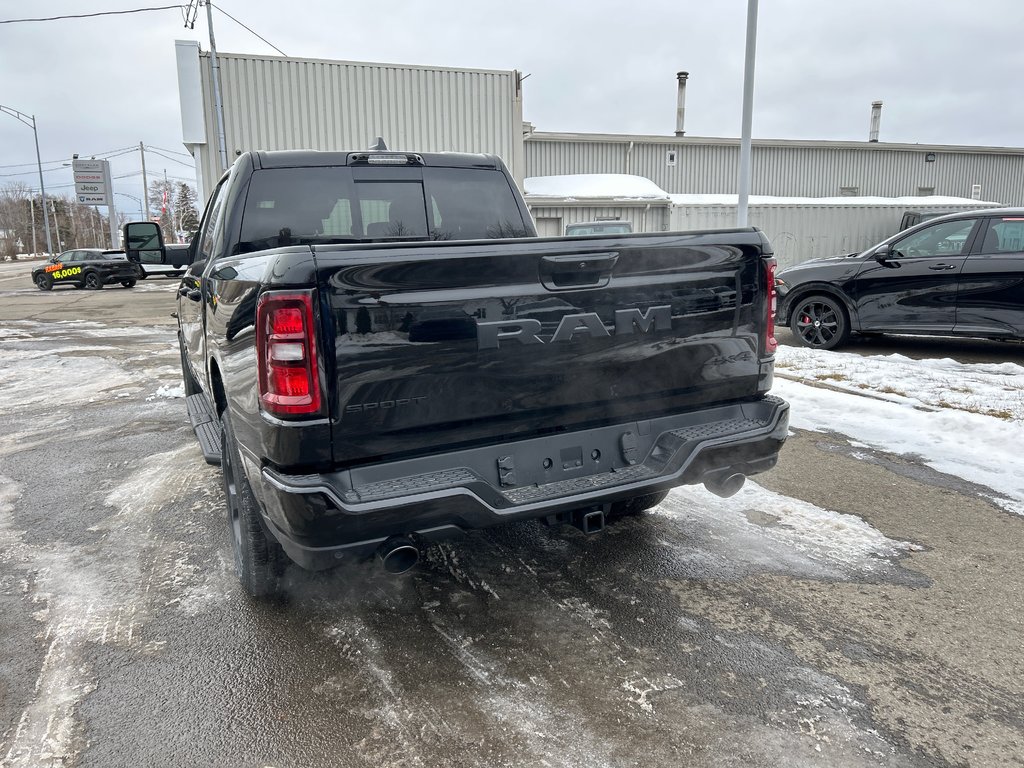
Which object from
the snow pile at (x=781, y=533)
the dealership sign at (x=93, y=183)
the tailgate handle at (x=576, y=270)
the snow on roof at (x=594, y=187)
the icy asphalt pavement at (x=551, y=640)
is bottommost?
the icy asphalt pavement at (x=551, y=640)

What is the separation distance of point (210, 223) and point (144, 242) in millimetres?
1126

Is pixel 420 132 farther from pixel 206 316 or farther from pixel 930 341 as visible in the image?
pixel 206 316

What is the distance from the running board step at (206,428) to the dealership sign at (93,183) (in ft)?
191

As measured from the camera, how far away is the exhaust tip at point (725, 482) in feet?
10.2

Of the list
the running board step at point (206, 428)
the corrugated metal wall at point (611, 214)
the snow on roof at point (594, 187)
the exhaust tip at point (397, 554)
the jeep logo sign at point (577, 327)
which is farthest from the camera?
the snow on roof at point (594, 187)

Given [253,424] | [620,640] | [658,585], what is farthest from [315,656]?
[658,585]

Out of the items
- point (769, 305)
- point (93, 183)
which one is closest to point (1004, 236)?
point (769, 305)

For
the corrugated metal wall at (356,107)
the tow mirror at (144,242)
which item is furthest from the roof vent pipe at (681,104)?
the tow mirror at (144,242)

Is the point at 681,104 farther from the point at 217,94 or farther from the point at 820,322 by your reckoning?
the point at 820,322

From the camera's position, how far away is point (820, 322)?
9.50 m

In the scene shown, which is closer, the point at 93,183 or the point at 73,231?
the point at 93,183

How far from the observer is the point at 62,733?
2.42 metres

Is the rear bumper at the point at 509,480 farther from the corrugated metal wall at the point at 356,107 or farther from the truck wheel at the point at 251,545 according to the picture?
the corrugated metal wall at the point at 356,107

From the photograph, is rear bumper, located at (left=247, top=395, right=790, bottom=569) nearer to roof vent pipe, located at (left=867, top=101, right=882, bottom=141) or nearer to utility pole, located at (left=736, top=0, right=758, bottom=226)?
utility pole, located at (left=736, top=0, right=758, bottom=226)
